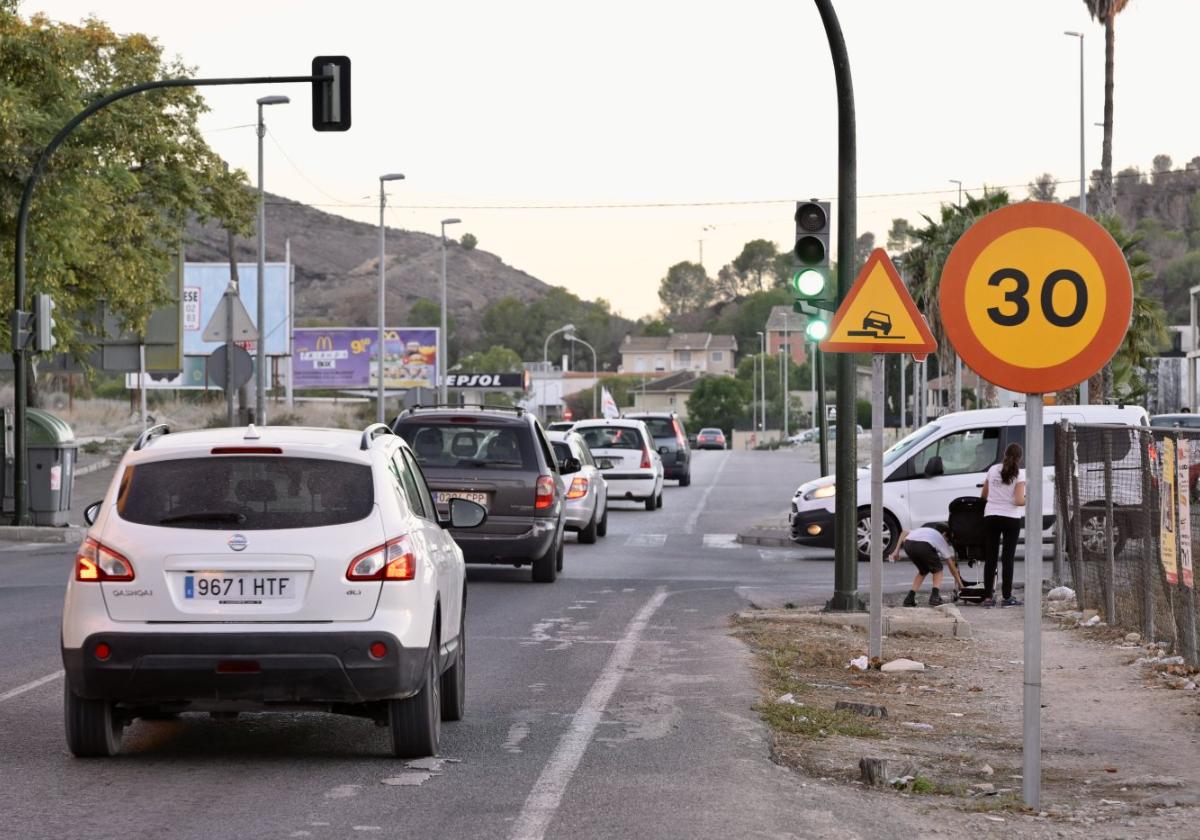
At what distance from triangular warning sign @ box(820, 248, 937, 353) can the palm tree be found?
42166 mm

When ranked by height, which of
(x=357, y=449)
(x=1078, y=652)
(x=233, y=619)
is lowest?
(x=1078, y=652)

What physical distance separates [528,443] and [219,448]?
11.2 metres

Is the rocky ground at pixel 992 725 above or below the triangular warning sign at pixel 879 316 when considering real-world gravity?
below

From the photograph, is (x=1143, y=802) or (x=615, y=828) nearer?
(x=615, y=828)

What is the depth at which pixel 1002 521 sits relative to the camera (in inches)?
698

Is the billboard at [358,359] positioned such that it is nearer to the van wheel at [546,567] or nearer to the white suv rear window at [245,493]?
the van wheel at [546,567]

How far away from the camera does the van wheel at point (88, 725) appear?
27.9 ft

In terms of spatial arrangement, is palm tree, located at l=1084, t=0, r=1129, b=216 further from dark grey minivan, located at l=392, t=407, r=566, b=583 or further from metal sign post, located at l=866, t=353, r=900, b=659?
metal sign post, located at l=866, t=353, r=900, b=659

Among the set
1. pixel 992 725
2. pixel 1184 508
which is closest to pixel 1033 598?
pixel 992 725

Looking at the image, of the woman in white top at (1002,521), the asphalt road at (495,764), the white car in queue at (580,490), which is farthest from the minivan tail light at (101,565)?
the white car in queue at (580,490)

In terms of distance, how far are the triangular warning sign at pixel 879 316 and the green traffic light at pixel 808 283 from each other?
3290mm

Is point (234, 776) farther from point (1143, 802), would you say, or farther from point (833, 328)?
point (833, 328)

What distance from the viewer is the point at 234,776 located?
327 inches

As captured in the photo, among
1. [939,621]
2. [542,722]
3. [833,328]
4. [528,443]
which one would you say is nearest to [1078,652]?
[939,621]
